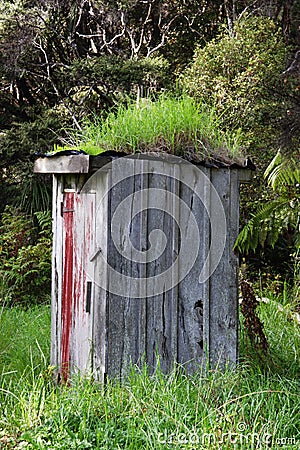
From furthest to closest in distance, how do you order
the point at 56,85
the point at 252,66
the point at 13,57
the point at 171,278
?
the point at 56,85 → the point at 13,57 → the point at 252,66 → the point at 171,278

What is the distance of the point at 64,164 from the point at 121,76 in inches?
214

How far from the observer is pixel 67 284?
4867 mm

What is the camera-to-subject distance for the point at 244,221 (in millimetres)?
9102

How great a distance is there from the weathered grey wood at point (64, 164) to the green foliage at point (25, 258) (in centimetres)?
413

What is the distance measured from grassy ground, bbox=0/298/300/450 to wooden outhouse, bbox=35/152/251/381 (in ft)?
0.63

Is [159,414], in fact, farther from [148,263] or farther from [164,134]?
[164,134]

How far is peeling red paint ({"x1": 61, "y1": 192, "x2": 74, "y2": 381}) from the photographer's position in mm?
4820

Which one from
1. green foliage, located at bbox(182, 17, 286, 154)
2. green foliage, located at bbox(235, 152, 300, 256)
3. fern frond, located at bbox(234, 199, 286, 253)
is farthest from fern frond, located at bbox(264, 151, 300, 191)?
green foliage, located at bbox(182, 17, 286, 154)

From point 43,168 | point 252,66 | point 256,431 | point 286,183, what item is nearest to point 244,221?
point 252,66

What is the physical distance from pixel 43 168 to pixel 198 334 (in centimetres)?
163

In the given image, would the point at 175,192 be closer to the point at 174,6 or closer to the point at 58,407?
the point at 58,407

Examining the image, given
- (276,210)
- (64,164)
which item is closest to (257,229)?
(276,210)

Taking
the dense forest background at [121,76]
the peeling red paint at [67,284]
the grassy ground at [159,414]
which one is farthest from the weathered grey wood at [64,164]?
the dense forest background at [121,76]

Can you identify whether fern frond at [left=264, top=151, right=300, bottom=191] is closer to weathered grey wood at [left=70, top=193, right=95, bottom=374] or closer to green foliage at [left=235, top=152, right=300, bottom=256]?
green foliage at [left=235, top=152, right=300, bottom=256]
